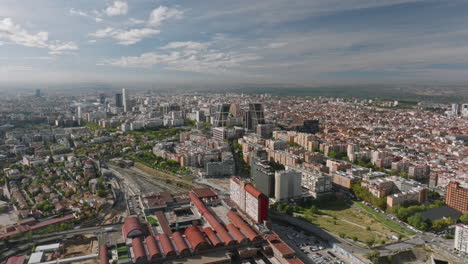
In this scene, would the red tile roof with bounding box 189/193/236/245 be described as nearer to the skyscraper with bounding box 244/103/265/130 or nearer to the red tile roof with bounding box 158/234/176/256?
the red tile roof with bounding box 158/234/176/256

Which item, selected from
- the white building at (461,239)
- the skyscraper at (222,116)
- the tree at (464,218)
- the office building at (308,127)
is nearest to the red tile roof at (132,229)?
the white building at (461,239)

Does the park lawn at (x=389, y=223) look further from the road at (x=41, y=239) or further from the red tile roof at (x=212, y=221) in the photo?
the road at (x=41, y=239)

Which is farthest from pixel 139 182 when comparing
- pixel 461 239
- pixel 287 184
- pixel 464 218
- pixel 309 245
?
pixel 464 218

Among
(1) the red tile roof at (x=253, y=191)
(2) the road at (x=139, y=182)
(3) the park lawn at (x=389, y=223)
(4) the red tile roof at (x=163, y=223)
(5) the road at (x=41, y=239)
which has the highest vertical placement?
(1) the red tile roof at (x=253, y=191)

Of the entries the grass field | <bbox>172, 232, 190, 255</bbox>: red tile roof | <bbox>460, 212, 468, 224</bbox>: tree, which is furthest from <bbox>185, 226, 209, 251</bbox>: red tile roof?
<bbox>460, 212, 468, 224</bbox>: tree

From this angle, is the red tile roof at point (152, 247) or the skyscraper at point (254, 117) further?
the skyscraper at point (254, 117)

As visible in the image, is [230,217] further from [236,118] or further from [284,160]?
[236,118]

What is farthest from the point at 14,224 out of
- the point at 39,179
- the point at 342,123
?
the point at 342,123
